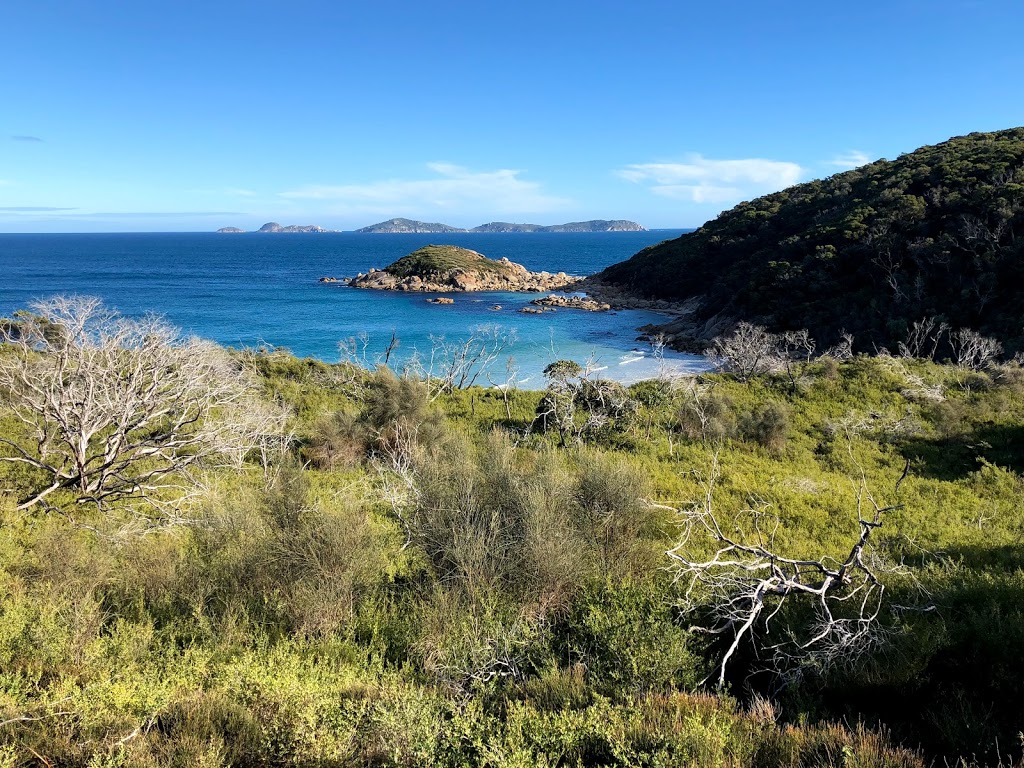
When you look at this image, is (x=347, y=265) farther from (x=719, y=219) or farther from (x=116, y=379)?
(x=116, y=379)

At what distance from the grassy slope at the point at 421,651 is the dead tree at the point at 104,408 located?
1127 millimetres

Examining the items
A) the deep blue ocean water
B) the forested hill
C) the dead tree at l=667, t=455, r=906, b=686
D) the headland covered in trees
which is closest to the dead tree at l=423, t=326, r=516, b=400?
the deep blue ocean water

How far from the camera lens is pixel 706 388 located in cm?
2208

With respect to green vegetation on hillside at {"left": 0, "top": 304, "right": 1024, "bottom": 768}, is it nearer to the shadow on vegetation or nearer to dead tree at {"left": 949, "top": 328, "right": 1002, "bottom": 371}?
the shadow on vegetation

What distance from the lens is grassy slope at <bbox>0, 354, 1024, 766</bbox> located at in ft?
13.2

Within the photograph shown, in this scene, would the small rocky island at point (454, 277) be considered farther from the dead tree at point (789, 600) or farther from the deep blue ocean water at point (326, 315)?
the dead tree at point (789, 600)

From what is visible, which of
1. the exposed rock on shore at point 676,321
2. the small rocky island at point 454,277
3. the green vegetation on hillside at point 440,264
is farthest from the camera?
the green vegetation on hillside at point 440,264

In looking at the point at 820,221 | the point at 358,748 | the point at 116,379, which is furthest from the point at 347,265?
the point at 358,748

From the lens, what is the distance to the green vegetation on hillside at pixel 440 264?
262ft

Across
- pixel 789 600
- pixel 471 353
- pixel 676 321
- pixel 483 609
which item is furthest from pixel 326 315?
pixel 789 600

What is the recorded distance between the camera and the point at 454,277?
253ft

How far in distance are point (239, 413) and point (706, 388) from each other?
672 inches

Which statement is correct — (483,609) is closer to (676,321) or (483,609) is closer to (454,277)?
(676,321)

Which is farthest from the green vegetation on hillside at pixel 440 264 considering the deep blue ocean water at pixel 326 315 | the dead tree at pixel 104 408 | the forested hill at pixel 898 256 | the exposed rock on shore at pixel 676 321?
the dead tree at pixel 104 408
